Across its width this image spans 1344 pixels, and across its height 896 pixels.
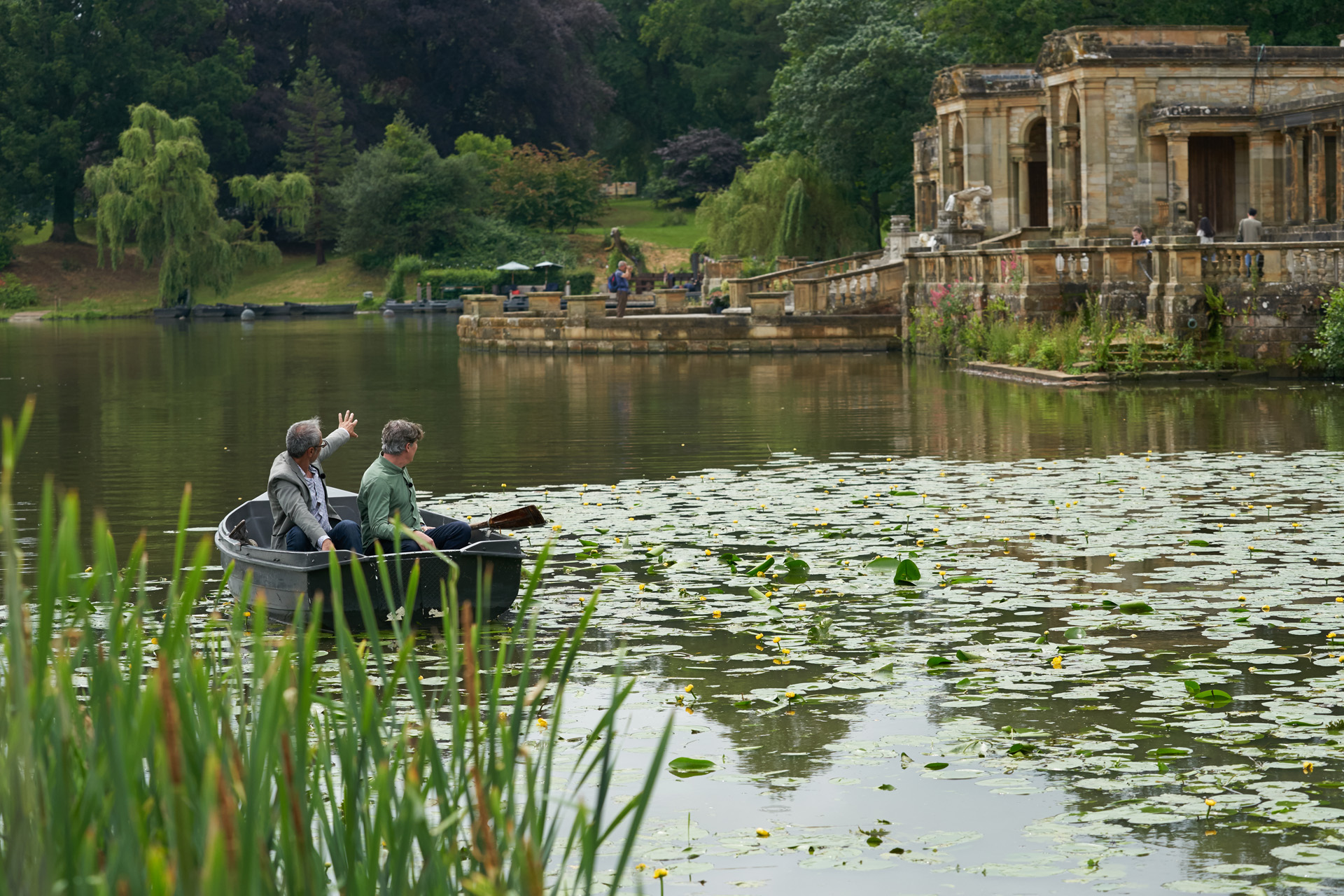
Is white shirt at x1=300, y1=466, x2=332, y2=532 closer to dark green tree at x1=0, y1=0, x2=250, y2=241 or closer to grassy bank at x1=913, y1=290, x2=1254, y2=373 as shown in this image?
grassy bank at x1=913, y1=290, x2=1254, y2=373

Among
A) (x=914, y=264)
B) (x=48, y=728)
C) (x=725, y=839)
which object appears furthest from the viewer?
(x=914, y=264)

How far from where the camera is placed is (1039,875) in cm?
571

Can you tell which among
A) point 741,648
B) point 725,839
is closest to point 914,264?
point 741,648

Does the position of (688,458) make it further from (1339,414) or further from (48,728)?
(48,728)

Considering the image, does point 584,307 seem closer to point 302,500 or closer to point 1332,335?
point 1332,335

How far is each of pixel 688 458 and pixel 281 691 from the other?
1446cm

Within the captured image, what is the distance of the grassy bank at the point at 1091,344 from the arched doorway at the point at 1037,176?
1170cm

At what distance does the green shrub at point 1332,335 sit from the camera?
22.7 m

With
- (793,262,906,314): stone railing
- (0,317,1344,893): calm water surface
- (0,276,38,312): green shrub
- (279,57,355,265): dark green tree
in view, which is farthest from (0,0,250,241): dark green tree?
(0,317,1344,893): calm water surface

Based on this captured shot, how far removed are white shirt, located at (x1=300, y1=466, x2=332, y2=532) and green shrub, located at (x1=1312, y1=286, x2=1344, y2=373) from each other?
16065 millimetres

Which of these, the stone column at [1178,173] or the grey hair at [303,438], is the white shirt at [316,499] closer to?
the grey hair at [303,438]

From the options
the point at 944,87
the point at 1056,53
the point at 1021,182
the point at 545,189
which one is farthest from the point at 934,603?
the point at 545,189

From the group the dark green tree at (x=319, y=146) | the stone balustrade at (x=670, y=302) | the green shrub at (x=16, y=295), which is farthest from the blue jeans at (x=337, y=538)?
the dark green tree at (x=319, y=146)

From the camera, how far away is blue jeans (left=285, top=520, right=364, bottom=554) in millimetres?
10242
